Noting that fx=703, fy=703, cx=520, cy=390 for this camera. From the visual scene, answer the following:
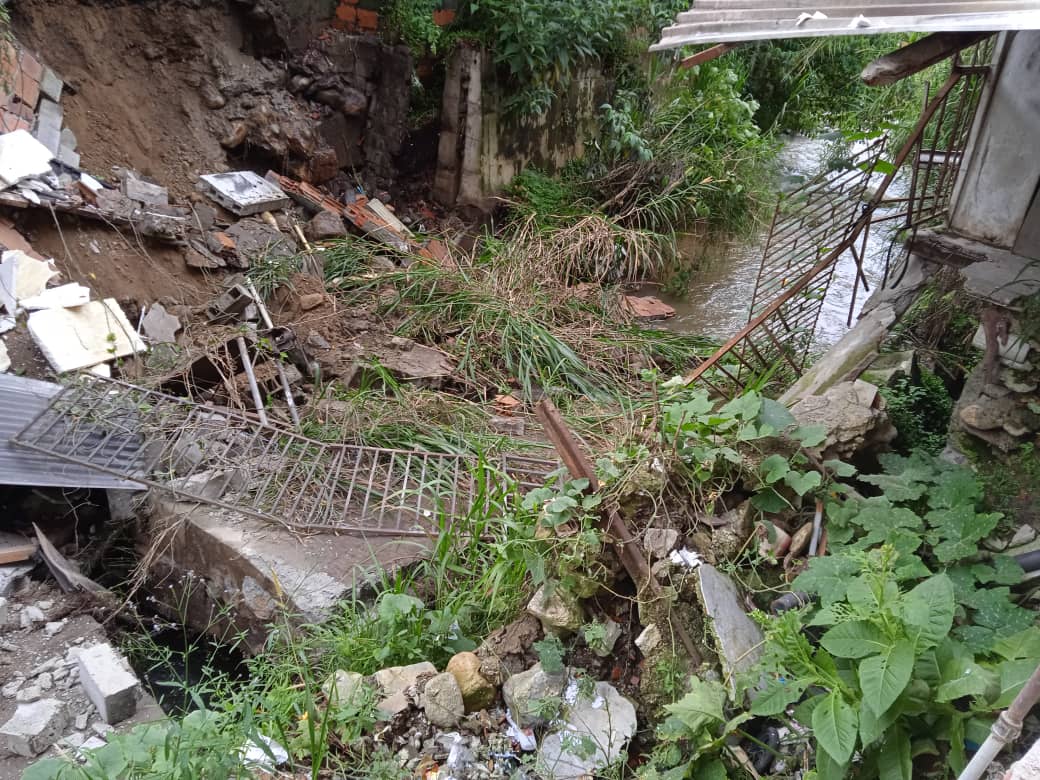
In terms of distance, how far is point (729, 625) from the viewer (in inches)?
76.8

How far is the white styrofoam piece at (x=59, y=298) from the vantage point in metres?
3.71

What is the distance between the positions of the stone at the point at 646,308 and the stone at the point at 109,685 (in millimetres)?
4214

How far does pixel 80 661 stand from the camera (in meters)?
2.45

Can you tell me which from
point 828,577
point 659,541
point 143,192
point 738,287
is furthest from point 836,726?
point 738,287

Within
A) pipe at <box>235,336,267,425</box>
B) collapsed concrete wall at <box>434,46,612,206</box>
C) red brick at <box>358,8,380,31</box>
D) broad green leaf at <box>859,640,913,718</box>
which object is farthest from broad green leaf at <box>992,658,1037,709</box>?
red brick at <box>358,8,380,31</box>

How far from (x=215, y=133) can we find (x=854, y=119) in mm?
7861

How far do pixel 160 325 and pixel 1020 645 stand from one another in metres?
4.30

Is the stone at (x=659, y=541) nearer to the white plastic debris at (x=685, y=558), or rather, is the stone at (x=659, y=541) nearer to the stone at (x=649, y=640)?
the white plastic debris at (x=685, y=558)

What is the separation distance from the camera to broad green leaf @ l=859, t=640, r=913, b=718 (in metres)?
1.46

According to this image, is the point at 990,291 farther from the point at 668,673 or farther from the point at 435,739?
the point at 435,739

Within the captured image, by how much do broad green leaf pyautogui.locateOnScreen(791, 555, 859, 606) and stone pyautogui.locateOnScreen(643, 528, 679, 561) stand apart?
36 cm

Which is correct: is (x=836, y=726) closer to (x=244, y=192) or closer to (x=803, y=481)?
(x=803, y=481)

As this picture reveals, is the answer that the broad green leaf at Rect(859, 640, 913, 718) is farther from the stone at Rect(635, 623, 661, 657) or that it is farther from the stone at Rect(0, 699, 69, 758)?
the stone at Rect(0, 699, 69, 758)

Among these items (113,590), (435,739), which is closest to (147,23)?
(113,590)
